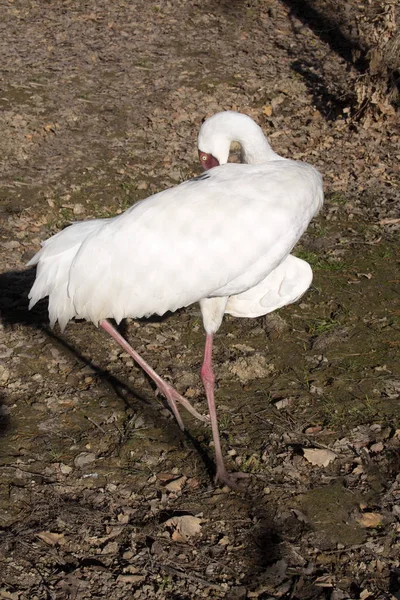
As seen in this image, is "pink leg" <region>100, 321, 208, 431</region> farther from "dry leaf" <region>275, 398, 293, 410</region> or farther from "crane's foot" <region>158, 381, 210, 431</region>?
"dry leaf" <region>275, 398, 293, 410</region>

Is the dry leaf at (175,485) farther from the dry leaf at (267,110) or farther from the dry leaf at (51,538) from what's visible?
the dry leaf at (267,110)

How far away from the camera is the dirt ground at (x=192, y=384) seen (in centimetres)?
387

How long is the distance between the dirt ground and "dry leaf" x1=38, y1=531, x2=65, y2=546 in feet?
0.05

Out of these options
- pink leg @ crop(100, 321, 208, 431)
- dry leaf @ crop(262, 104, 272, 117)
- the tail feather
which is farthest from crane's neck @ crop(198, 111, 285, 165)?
dry leaf @ crop(262, 104, 272, 117)

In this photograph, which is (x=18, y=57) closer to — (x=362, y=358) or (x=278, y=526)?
(x=362, y=358)

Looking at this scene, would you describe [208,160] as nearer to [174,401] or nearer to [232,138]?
[232,138]

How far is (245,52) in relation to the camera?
989 centimetres

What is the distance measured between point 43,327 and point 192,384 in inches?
46.4

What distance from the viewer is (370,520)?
4.08m

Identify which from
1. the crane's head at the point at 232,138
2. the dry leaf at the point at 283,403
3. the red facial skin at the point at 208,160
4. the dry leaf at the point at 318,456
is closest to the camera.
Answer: the dry leaf at the point at 318,456

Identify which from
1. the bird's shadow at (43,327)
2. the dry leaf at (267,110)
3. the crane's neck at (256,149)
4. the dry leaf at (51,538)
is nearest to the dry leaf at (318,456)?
the bird's shadow at (43,327)

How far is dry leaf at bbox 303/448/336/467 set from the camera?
4.47m

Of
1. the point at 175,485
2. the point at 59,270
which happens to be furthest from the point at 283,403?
the point at 59,270

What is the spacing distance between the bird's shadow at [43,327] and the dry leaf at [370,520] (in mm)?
848
